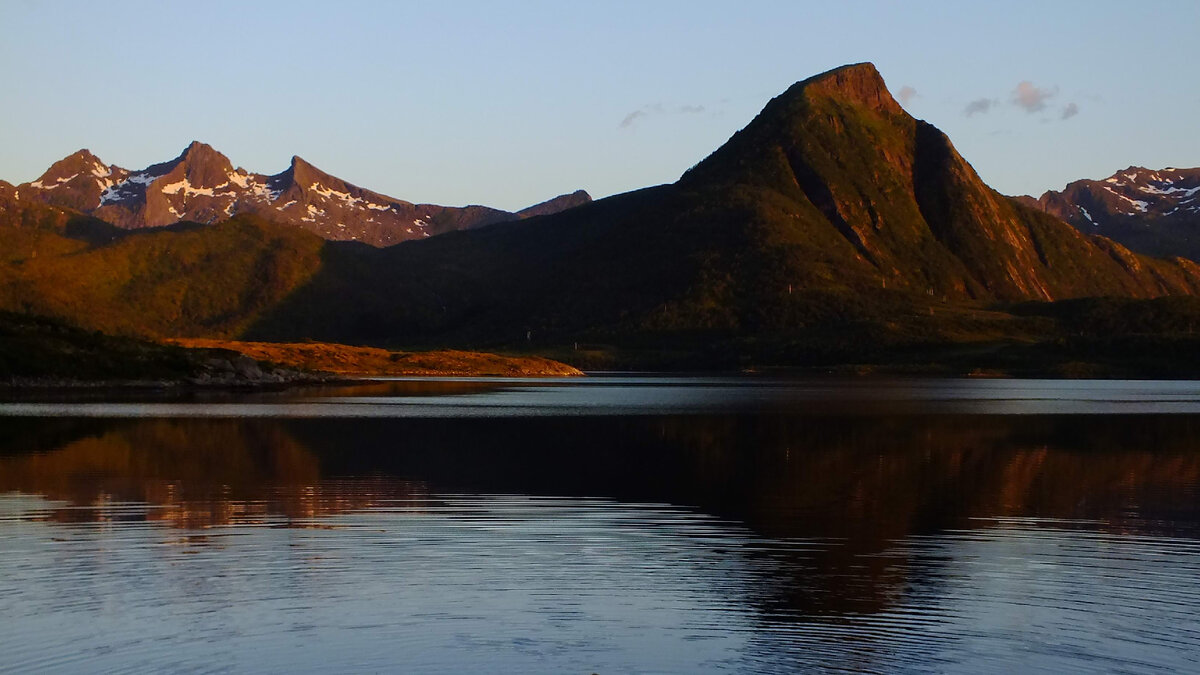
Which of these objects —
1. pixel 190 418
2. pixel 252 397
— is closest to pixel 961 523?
pixel 190 418

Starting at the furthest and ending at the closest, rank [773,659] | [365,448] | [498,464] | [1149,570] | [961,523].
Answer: [365,448]
[498,464]
[961,523]
[1149,570]
[773,659]

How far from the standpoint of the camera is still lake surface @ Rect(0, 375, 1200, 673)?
69.2 feet

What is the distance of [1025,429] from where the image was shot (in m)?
78.8

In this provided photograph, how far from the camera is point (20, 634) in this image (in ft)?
70.5

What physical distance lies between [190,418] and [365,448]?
2612 cm

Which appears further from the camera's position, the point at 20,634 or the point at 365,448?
the point at 365,448

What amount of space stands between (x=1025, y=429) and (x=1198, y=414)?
2875 centimetres

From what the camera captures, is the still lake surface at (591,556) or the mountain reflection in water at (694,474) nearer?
the still lake surface at (591,556)

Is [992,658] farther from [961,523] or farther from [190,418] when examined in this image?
[190,418]

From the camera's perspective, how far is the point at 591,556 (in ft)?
96.9

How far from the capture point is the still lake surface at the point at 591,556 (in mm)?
21094

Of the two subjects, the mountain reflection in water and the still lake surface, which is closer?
the still lake surface

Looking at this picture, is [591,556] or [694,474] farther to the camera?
[694,474]

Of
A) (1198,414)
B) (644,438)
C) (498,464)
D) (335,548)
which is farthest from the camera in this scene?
(1198,414)
